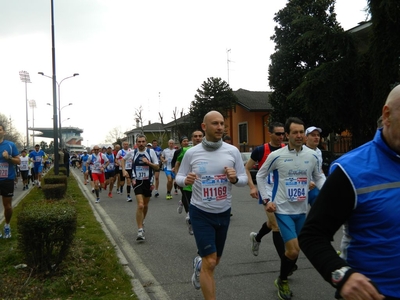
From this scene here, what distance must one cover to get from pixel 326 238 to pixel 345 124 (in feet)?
69.6

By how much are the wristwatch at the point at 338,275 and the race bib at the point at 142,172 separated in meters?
6.90

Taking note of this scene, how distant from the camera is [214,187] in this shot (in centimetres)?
482

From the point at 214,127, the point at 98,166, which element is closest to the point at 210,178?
the point at 214,127

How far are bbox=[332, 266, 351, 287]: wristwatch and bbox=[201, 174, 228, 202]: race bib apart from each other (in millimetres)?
2804

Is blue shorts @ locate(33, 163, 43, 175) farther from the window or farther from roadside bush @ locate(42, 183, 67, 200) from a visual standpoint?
the window

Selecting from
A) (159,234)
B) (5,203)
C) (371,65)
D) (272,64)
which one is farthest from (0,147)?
(272,64)

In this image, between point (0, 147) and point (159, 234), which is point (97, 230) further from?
point (0, 147)

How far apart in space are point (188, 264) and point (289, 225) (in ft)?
7.21

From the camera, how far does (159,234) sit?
9.14 meters

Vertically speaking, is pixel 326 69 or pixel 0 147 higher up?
pixel 326 69

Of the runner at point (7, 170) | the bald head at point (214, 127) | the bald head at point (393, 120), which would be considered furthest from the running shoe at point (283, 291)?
the runner at point (7, 170)

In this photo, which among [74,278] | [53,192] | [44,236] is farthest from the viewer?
[53,192]

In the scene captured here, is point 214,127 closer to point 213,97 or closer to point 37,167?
point 37,167

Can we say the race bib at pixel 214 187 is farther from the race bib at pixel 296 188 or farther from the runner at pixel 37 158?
the runner at pixel 37 158
